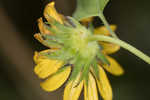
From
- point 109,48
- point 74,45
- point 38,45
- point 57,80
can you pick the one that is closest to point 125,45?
point 74,45

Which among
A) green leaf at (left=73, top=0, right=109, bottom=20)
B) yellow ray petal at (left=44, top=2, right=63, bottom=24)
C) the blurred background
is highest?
yellow ray petal at (left=44, top=2, right=63, bottom=24)

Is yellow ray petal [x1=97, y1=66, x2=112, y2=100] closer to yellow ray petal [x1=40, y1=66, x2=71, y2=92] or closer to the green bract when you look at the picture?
the green bract

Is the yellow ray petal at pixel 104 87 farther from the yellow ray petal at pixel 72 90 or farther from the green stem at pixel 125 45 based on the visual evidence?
the green stem at pixel 125 45

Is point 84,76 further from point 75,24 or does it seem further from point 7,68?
point 7,68

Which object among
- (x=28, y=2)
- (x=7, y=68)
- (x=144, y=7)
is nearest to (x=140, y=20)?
(x=144, y=7)

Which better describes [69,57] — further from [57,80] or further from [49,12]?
[49,12]

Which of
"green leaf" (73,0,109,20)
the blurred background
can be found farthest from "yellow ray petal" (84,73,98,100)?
the blurred background
